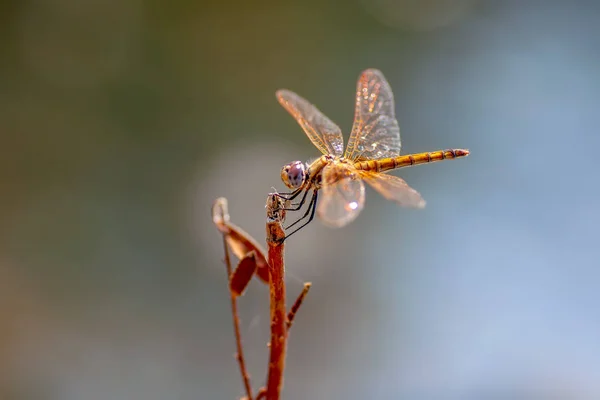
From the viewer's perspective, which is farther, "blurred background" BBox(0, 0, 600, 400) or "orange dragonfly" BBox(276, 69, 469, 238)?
"blurred background" BBox(0, 0, 600, 400)

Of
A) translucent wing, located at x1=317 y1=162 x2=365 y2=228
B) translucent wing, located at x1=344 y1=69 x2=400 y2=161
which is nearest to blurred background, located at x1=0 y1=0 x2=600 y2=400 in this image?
translucent wing, located at x1=344 y1=69 x2=400 y2=161

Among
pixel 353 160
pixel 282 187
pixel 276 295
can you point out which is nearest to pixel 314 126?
pixel 353 160

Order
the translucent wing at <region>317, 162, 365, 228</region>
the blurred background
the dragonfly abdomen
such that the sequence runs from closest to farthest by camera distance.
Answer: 1. the translucent wing at <region>317, 162, 365, 228</region>
2. the dragonfly abdomen
3. the blurred background

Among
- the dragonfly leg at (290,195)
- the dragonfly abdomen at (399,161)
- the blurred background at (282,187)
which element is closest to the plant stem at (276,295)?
the dragonfly leg at (290,195)

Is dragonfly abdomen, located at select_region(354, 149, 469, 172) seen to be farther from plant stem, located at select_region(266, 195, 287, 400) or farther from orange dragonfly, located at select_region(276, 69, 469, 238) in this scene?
plant stem, located at select_region(266, 195, 287, 400)

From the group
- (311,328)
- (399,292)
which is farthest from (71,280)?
(399,292)

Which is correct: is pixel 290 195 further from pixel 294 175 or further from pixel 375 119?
pixel 375 119

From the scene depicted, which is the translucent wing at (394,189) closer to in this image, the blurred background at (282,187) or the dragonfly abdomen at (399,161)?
the dragonfly abdomen at (399,161)
